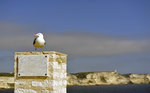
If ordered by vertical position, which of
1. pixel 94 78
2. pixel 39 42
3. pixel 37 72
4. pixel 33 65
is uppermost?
pixel 94 78

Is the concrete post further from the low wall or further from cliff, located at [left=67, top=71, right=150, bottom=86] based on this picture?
cliff, located at [left=67, top=71, right=150, bottom=86]

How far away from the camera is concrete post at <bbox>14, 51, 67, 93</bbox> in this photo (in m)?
8.42

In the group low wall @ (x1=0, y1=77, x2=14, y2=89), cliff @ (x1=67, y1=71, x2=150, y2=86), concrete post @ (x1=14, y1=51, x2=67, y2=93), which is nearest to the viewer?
concrete post @ (x1=14, y1=51, x2=67, y2=93)

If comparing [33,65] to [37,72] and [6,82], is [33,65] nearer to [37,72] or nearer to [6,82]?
[37,72]

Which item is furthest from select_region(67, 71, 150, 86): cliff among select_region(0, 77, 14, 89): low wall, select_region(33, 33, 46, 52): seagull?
select_region(33, 33, 46, 52): seagull

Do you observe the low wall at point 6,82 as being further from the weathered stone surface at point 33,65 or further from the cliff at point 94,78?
the weathered stone surface at point 33,65

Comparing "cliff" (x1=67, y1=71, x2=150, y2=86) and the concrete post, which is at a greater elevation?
"cliff" (x1=67, y1=71, x2=150, y2=86)

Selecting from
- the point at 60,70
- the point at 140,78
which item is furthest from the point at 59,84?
the point at 140,78

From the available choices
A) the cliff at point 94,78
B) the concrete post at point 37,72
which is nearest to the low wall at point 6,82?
the cliff at point 94,78

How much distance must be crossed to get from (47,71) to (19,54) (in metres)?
1.08

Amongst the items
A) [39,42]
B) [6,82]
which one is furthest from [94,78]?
[39,42]

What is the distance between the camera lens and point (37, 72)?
28.0ft

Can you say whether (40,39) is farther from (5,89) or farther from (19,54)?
(5,89)

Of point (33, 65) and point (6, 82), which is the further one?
point (6, 82)
